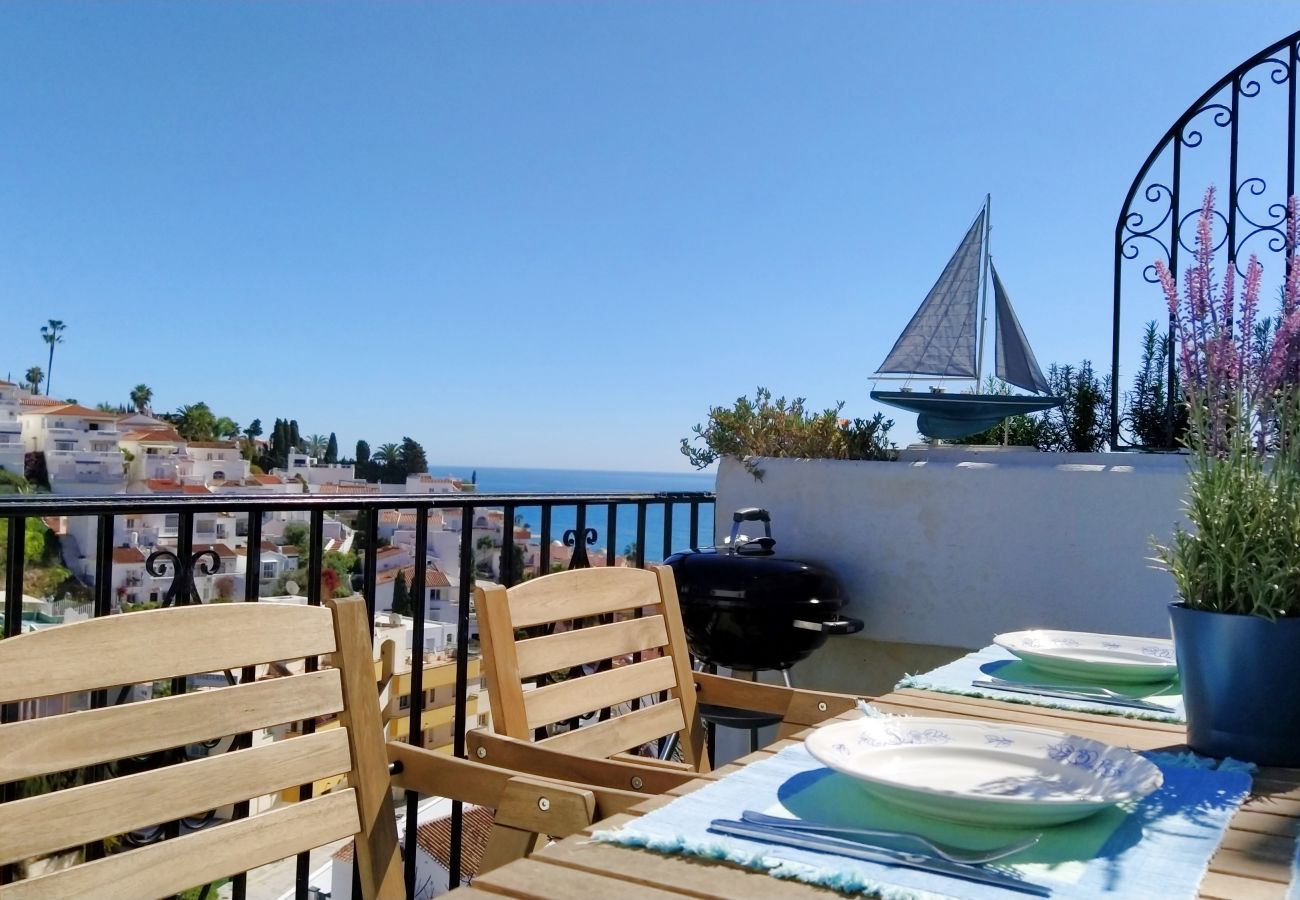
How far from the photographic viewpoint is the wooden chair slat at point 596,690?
164 cm

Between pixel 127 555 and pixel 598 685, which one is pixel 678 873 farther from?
pixel 127 555

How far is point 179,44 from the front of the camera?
1372 inches

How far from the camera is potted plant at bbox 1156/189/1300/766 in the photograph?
0.97 metres

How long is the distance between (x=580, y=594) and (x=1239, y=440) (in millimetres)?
1108

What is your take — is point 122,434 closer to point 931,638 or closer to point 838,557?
point 838,557

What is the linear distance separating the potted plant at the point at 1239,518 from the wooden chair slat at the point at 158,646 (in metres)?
1.07

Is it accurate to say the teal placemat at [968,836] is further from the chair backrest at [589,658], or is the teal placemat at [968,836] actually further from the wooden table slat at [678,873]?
the chair backrest at [589,658]

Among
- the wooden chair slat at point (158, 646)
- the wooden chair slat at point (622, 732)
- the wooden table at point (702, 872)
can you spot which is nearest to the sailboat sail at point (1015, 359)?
the wooden chair slat at point (622, 732)

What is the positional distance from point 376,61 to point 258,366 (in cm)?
3322

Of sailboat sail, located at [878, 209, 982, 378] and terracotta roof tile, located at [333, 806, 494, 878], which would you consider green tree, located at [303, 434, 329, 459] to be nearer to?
terracotta roof tile, located at [333, 806, 494, 878]

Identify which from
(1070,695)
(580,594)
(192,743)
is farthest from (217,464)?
(1070,695)

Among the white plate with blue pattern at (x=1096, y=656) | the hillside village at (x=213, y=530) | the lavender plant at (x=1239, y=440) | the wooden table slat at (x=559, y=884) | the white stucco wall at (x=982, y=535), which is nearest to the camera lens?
the wooden table slat at (x=559, y=884)

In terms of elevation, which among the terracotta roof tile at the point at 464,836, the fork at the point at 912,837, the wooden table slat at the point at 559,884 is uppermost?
the fork at the point at 912,837

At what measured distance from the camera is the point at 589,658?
5.85ft
